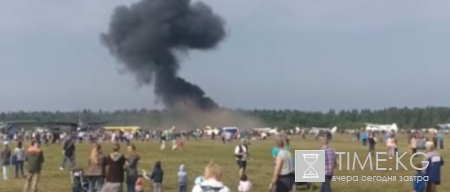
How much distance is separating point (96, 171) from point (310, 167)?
500 cm

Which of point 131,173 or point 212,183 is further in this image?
point 131,173

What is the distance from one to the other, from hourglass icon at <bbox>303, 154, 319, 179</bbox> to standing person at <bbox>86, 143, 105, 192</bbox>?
15.1 ft

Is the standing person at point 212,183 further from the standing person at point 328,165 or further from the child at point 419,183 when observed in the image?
the child at point 419,183

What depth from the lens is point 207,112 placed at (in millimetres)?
98250

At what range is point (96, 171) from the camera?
778 inches

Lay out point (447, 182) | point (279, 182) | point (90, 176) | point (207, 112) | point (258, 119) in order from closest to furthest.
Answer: point (279, 182), point (90, 176), point (447, 182), point (207, 112), point (258, 119)

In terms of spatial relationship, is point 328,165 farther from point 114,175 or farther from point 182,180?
point 182,180

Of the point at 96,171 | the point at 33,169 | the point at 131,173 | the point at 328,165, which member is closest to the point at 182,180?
the point at 131,173

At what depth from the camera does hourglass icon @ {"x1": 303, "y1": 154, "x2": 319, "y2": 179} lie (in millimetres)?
20236

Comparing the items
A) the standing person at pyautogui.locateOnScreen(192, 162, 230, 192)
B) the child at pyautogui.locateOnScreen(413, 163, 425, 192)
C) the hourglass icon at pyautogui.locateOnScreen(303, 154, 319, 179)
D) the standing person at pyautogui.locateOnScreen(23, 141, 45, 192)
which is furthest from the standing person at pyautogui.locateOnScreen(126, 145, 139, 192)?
the standing person at pyautogui.locateOnScreen(192, 162, 230, 192)

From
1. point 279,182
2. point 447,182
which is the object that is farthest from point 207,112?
point 279,182

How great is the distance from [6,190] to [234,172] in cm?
910

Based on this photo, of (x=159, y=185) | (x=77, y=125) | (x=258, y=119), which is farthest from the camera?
(x=258, y=119)

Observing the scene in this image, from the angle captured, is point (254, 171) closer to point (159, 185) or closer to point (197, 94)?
point (159, 185)
